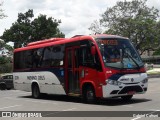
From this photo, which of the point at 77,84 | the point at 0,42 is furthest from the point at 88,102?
the point at 0,42

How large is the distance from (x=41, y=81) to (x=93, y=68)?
5342 mm

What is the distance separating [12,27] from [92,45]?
5798 centimetres

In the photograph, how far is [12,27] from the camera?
72.0m

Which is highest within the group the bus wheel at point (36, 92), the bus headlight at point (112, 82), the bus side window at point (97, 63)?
the bus side window at point (97, 63)

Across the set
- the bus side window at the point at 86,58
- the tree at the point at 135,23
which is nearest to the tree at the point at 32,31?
the tree at the point at 135,23

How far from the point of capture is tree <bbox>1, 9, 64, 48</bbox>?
71.0 metres

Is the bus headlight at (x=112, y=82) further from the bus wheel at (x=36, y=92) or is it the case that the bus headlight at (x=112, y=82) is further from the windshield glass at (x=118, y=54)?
the bus wheel at (x=36, y=92)

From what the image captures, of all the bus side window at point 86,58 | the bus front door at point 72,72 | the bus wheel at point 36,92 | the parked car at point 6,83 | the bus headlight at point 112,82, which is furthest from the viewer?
the parked car at point 6,83

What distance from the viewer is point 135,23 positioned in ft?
173

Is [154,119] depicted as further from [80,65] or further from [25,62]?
[25,62]

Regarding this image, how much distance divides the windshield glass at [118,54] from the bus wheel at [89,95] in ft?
5.00

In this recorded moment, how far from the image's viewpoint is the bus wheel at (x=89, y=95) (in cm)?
1605

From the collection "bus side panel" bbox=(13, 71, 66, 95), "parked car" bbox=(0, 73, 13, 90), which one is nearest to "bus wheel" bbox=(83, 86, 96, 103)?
"bus side panel" bbox=(13, 71, 66, 95)

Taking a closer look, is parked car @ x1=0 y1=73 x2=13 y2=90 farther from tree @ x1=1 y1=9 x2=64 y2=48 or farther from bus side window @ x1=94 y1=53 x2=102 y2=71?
tree @ x1=1 y1=9 x2=64 y2=48
